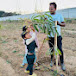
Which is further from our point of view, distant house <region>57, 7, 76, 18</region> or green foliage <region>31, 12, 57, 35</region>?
distant house <region>57, 7, 76, 18</region>

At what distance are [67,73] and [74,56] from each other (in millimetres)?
928

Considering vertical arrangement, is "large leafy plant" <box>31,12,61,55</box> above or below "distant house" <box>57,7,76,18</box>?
below

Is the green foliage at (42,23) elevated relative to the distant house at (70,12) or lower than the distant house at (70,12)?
lower

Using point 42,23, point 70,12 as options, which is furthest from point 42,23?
point 70,12

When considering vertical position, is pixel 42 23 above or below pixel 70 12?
below

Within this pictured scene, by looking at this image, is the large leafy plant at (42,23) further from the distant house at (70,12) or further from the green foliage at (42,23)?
the distant house at (70,12)

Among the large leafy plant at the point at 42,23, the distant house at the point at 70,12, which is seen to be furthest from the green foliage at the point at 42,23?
the distant house at the point at 70,12

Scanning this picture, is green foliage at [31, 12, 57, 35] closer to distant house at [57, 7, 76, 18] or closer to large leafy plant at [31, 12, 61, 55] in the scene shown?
large leafy plant at [31, 12, 61, 55]

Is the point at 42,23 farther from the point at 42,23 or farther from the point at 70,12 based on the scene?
the point at 70,12

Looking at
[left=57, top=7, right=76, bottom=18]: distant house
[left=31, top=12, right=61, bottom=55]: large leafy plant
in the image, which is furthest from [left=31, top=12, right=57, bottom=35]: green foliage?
Result: [left=57, top=7, right=76, bottom=18]: distant house

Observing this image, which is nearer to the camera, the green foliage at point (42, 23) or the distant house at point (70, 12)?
the green foliage at point (42, 23)

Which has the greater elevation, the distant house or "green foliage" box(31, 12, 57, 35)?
the distant house

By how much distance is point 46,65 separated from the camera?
7.98 ft

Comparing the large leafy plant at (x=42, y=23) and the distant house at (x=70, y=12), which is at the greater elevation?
the distant house at (x=70, y=12)
